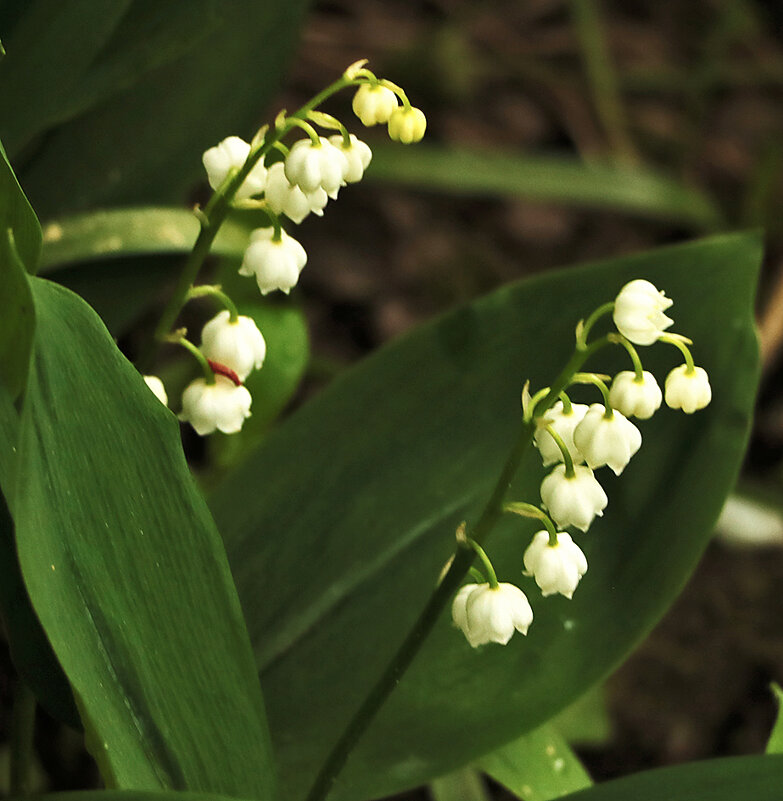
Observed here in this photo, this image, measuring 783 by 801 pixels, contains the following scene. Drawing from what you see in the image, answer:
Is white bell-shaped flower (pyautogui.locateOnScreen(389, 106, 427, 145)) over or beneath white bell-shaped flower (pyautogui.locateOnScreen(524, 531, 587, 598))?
Result: over

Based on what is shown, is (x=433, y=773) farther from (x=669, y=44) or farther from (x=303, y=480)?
(x=669, y=44)

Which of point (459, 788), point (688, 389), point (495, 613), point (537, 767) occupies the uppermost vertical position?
point (688, 389)

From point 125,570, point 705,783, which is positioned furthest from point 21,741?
point 705,783

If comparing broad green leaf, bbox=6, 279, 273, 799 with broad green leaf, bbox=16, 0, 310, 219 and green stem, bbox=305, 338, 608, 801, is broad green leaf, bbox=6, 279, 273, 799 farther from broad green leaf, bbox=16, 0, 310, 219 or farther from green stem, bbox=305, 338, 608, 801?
broad green leaf, bbox=16, 0, 310, 219

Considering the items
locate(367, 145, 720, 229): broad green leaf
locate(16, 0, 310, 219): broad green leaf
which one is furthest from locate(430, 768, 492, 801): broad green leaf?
locate(367, 145, 720, 229): broad green leaf

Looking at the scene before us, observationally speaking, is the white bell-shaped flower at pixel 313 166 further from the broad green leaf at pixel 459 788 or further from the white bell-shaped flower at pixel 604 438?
the broad green leaf at pixel 459 788

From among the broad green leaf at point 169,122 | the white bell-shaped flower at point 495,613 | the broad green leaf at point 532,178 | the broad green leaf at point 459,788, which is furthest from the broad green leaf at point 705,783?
the broad green leaf at point 532,178

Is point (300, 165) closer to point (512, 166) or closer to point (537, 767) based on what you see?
point (537, 767)
